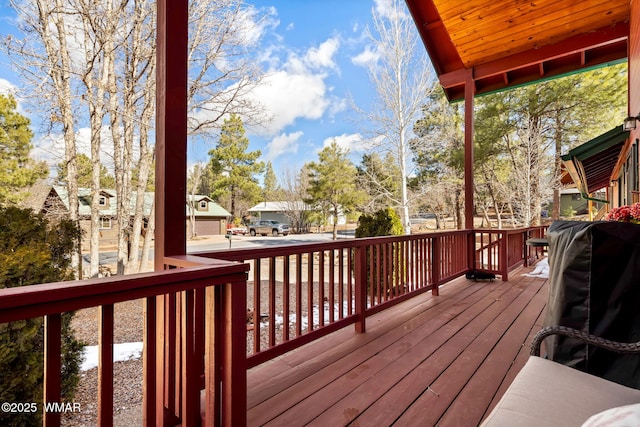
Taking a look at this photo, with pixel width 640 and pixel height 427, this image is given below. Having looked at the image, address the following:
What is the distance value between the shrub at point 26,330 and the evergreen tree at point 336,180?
15.0 metres

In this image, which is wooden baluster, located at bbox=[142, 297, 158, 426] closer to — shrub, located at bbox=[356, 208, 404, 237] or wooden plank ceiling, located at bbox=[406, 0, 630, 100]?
wooden plank ceiling, located at bbox=[406, 0, 630, 100]

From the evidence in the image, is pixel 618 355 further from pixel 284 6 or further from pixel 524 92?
pixel 284 6

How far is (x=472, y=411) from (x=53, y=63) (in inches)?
384

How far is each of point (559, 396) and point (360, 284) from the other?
1849 mm

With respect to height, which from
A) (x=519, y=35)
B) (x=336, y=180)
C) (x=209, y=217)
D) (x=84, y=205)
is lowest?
(x=209, y=217)

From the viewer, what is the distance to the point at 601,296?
133 centimetres

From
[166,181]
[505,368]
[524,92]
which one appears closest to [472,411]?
[505,368]

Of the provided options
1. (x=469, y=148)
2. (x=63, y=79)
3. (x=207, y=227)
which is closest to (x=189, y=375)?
(x=469, y=148)

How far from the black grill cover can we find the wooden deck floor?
0.63 meters

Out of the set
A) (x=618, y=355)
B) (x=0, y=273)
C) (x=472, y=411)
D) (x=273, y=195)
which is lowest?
(x=472, y=411)

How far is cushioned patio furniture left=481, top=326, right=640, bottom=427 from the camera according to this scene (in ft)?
3.07

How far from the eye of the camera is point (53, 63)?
7.06m

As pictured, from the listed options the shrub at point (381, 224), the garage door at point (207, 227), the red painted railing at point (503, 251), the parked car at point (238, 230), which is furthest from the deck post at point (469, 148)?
the garage door at point (207, 227)

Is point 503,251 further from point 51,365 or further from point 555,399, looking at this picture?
point 51,365
